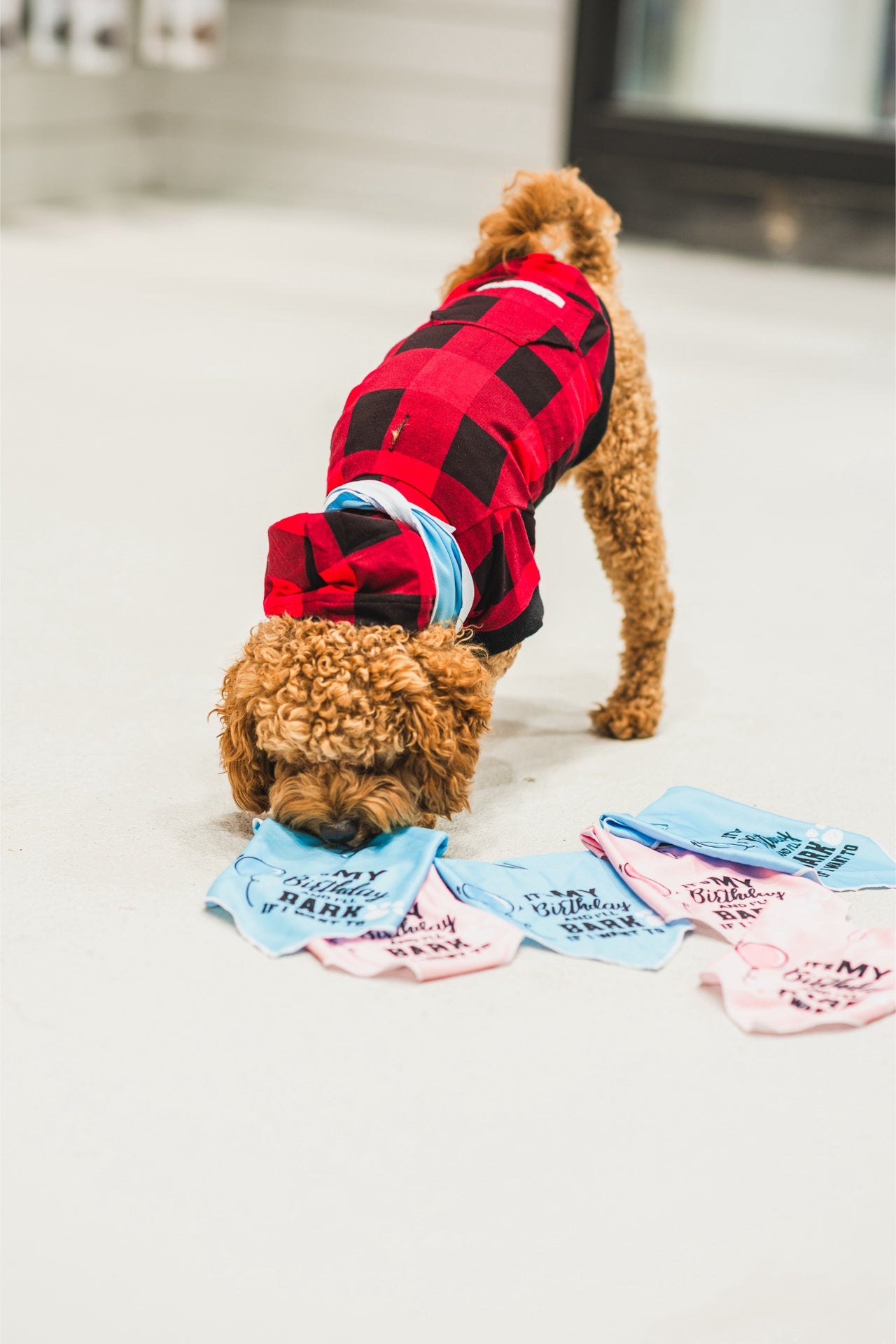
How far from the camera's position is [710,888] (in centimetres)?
201

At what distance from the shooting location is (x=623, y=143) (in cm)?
695

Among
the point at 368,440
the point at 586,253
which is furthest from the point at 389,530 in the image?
the point at 586,253

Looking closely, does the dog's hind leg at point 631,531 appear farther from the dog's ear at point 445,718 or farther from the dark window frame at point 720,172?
the dark window frame at point 720,172

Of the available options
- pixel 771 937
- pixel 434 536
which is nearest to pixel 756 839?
pixel 771 937

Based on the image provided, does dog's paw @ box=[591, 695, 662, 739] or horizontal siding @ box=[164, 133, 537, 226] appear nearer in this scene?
dog's paw @ box=[591, 695, 662, 739]

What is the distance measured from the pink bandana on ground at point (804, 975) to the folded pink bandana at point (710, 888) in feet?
0.10

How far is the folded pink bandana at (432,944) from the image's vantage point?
1788 millimetres

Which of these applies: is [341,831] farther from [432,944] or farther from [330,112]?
[330,112]

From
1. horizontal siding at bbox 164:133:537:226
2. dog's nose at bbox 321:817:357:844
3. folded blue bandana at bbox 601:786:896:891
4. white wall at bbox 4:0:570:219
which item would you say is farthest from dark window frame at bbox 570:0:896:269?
dog's nose at bbox 321:817:357:844

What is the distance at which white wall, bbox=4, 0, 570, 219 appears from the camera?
703cm

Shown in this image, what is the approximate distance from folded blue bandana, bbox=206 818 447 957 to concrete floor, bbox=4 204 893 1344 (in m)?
0.04

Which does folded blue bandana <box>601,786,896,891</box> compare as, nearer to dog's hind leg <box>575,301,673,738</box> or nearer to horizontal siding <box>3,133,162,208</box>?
dog's hind leg <box>575,301,673,738</box>

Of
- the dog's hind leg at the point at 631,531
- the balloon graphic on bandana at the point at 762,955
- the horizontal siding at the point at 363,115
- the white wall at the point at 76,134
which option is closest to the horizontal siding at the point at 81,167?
the white wall at the point at 76,134

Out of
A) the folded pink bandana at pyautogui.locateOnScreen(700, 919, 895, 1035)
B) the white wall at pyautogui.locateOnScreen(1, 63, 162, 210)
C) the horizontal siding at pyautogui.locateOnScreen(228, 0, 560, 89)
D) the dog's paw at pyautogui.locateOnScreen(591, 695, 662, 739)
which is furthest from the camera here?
the horizontal siding at pyautogui.locateOnScreen(228, 0, 560, 89)
